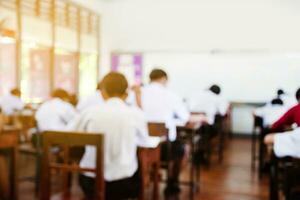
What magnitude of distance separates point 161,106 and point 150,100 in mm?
140

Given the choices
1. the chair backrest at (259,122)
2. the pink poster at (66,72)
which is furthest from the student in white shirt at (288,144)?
the pink poster at (66,72)

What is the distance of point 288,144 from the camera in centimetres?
242

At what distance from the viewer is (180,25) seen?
10.0 metres

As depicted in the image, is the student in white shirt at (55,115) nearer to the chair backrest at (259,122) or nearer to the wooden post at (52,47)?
the chair backrest at (259,122)

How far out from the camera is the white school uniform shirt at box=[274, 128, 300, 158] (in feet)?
7.80

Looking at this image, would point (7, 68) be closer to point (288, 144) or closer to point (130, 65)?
point (130, 65)

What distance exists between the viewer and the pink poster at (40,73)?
7.93 m

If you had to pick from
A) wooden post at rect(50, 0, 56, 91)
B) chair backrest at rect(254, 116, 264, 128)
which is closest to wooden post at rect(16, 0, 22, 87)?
wooden post at rect(50, 0, 56, 91)

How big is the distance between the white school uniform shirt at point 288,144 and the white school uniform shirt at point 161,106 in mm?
1691

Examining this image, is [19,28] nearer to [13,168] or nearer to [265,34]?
[13,168]

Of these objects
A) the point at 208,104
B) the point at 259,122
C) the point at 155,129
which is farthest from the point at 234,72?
the point at 155,129

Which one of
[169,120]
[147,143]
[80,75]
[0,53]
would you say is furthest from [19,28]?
[147,143]

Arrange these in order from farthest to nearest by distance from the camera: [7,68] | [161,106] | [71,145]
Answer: [7,68] < [161,106] < [71,145]

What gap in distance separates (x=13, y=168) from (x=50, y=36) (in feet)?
18.0
